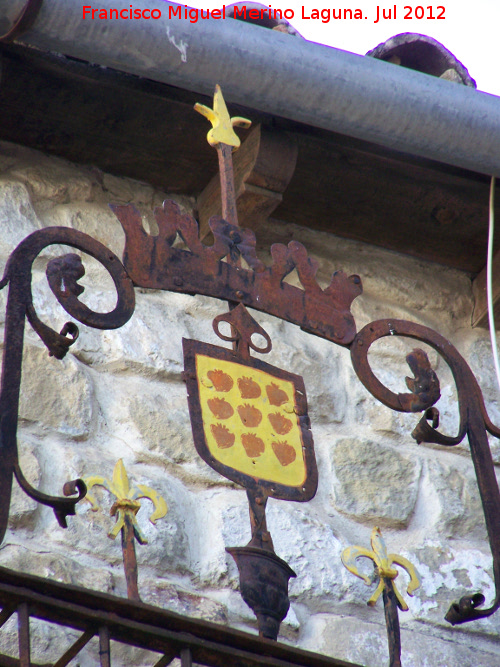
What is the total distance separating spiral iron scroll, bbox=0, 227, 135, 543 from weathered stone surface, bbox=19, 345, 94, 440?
459 millimetres

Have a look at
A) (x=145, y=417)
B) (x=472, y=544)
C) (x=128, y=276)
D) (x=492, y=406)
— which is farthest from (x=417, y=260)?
(x=128, y=276)

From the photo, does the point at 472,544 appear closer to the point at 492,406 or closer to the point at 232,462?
the point at 492,406

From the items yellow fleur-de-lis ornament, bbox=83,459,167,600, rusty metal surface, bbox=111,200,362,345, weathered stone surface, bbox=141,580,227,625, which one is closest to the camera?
yellow fleur-de-lis ornament, bbox=83,459,167,600

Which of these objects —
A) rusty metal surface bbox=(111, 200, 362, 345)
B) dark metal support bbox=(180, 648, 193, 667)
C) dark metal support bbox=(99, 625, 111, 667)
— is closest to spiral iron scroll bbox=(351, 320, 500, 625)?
rusty metal surface bbox=(111, 200, 362, 345)

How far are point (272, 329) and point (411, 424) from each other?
39 centimetres

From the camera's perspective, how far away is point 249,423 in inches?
69.3

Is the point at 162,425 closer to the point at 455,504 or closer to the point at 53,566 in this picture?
the point at 53,566

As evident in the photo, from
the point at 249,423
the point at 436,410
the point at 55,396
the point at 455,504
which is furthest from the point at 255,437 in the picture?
the point at 455,504

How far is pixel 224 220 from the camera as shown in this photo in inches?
75.4

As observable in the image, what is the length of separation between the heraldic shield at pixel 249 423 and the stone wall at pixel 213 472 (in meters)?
0.40

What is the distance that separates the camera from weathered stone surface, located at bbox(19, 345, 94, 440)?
213 cm

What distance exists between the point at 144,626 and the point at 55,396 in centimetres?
80

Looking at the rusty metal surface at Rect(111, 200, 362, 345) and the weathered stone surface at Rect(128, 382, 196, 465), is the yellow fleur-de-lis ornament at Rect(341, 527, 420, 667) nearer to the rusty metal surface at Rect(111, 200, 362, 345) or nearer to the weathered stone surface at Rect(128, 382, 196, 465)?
the rusty metal surface at Rect(111, 200, 362, 345)

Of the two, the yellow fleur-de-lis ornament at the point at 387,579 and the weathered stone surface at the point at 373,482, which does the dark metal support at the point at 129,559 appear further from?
the weathered stone surface at the point at 373,482
